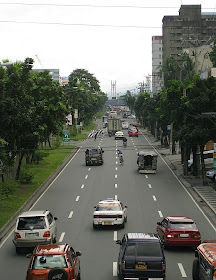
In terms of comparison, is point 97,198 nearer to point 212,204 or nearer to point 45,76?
point 212,204

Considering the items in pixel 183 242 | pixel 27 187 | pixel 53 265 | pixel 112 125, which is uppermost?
pixel 112 125

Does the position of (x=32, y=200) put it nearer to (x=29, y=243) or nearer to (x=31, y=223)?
(x=31, y=223)

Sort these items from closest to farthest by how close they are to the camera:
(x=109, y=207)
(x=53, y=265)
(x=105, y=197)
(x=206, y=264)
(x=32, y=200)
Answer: (x=206, y=264) → (x=53, y=265) → (x=109, y=207) → (x=32, y=200) → (x=105, y=197)

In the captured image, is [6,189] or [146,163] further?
[146,163]

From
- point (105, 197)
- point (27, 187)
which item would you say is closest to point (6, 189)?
point (27, 187)

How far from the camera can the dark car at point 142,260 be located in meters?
19.1

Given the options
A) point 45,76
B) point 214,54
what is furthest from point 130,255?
point 214,54

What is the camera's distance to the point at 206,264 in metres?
17.8

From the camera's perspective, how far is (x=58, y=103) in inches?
1993

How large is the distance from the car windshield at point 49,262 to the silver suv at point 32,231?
7.62 meters

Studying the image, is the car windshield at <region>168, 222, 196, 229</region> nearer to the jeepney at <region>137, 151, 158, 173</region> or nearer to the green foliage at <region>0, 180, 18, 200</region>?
the green foliage at <region>0, 180, 18, 200</region>

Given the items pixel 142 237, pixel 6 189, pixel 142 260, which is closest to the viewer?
pixel 142 260

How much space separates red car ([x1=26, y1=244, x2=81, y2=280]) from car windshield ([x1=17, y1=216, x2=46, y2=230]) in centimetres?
700

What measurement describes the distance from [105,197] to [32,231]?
63.7 ft
